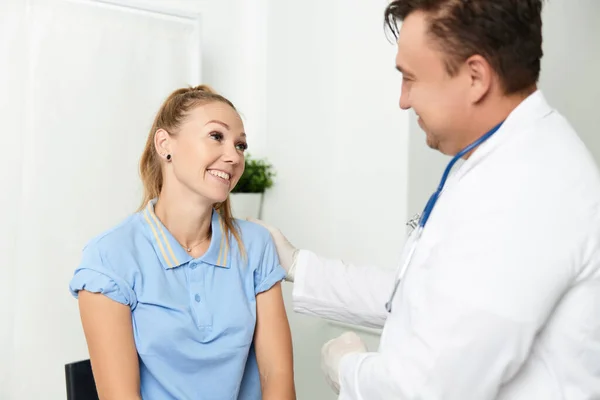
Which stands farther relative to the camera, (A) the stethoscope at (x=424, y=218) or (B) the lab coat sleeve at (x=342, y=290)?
(B) the lab coat sleeve at (x=342, y=290)

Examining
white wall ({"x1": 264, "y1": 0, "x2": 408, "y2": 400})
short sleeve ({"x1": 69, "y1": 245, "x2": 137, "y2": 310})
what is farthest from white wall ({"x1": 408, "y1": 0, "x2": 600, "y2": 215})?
short sleeve ({"x1": 69, "y1": 245, "x2": 137, "y2": 310})

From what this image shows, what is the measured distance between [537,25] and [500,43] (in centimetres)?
9

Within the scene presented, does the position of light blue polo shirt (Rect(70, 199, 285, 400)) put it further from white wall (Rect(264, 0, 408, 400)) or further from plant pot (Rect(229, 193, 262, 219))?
plant pot (Rect(229, 193, 262, 219))

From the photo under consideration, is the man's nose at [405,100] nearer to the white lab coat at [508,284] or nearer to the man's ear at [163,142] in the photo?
the white lab coat at [508,284]

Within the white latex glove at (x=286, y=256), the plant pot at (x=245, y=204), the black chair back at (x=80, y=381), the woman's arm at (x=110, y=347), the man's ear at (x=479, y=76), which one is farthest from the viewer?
the plant pot at (x=245, y=204)

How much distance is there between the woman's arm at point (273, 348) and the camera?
156cm

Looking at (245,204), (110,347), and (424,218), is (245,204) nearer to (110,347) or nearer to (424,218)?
(110,347)

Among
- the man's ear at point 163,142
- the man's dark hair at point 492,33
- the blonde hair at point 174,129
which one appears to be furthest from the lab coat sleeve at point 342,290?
the man's dark hair at point 492,33

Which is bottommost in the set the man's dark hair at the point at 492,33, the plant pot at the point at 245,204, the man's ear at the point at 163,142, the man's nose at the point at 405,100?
the plant pot at the point at 245,204

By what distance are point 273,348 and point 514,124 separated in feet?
2.61

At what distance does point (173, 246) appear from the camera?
5.09 feet

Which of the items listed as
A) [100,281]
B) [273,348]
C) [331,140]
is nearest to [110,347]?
[100,281]

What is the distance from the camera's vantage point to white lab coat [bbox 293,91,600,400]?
0.96 m

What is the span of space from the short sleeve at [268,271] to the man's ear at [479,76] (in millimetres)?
725
